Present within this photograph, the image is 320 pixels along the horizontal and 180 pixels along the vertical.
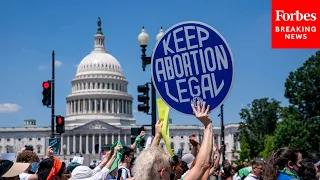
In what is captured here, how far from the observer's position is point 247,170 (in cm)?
1064

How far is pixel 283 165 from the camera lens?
17.0 feet

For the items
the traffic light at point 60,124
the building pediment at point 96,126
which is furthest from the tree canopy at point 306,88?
the building pediment at point 96,126

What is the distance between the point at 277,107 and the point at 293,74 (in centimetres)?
1735

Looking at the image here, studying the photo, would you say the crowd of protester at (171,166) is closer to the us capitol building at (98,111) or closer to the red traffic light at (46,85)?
the red traffic light at (46,85)

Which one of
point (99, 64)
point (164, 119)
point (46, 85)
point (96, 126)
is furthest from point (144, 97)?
point (99, 64)

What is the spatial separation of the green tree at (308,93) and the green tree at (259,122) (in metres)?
16.6

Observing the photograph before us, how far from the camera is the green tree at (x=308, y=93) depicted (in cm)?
5562

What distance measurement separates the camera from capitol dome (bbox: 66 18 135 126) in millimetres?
138875

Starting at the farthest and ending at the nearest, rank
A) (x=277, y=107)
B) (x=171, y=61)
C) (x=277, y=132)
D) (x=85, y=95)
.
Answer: (x=85, y=95) < (x=277, y=107) < (x=277, y=132) < (x=171, y=61)

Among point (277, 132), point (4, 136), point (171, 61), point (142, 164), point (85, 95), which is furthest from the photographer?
point (4, 136)

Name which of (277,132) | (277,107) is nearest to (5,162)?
(277,132)

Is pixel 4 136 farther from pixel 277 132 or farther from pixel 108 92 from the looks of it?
pixel 277 132

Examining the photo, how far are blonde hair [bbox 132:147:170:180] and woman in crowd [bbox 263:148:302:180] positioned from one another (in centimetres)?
112

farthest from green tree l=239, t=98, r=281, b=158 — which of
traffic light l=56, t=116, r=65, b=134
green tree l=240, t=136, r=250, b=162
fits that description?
traffic light l=56, t=116, r=65, b=134
